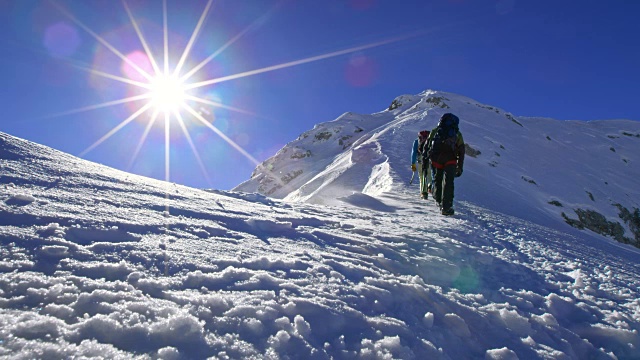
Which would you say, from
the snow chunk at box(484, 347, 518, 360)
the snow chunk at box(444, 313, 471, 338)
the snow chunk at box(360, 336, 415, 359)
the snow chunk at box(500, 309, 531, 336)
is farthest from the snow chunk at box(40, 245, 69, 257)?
the snow chunk at box(500, 309, 531, 336)

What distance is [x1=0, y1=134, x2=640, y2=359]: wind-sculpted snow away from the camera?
2.26 metres

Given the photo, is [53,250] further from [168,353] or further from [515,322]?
[515,322]

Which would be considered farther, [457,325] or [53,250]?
[457,325]

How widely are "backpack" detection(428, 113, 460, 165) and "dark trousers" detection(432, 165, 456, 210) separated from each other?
0.24 meters

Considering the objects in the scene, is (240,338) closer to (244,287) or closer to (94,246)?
(244,287)

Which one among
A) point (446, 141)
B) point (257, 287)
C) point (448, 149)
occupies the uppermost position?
point (446, 141)

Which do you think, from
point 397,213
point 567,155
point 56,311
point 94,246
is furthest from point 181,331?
point 567,155

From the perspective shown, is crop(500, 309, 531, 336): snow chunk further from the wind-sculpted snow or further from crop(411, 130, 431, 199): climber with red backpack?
crop(411, 130, 431, 199): climber with red backpack

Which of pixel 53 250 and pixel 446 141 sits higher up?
pixel 446 141

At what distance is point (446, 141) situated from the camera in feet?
26.3

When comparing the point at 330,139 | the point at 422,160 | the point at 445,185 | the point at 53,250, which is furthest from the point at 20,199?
the point at 330,139

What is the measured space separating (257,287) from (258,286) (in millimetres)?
22

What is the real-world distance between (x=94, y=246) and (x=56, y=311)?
112 cm

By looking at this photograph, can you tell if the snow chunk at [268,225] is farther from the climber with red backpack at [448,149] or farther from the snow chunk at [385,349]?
the climber with red backpack at [448,149]
